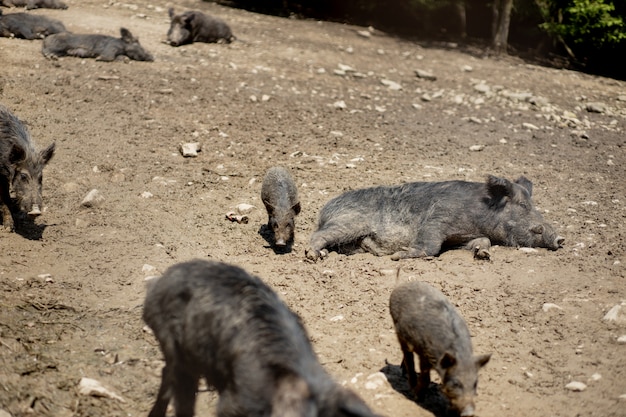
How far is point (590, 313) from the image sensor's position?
582 cm

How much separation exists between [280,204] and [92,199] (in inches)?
79.3

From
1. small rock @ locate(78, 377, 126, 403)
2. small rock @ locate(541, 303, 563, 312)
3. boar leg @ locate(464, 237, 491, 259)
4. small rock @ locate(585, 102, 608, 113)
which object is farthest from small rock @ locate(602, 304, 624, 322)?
small rock @ locate(585, 102, 608, 113)

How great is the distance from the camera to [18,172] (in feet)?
23.5

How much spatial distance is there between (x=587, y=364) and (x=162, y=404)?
302 centimetres

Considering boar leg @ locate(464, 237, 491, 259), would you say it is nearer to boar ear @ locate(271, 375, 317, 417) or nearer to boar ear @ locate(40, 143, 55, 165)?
boar ear @ locate(271, 375, 317, 417)

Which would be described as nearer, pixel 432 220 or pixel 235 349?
pixel 235 349

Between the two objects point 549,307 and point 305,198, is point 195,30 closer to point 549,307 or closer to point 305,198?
point 305,198

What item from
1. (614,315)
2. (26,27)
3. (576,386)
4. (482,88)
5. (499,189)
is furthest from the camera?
(26,27)

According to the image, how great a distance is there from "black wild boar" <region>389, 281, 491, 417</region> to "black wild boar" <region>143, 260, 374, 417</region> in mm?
1011

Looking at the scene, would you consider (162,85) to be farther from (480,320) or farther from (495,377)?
(495,377)

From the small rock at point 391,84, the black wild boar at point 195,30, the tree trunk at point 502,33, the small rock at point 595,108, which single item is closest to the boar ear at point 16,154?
the black wild boar at point 195,30

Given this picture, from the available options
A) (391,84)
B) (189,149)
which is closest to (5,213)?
(189,149)

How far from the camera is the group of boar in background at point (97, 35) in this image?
1212 cm

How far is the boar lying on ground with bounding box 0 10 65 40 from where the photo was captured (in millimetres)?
12992
